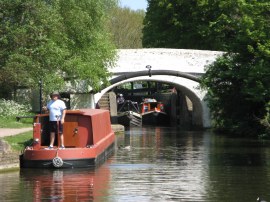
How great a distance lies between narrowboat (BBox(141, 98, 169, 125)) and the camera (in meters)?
59.4

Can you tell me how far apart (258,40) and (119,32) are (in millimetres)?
36544

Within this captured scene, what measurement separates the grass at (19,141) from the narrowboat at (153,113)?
33.6 metres

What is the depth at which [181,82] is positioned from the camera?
156ft

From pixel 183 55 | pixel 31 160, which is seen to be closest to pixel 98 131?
pixel 31 160

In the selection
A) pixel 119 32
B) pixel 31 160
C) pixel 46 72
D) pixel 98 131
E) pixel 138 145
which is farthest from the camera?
pixel 119 32

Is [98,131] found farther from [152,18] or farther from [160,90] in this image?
[160,90]

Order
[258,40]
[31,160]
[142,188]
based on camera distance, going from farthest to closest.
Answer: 1. [258,40]
2. [31,160]
3. [142,188]

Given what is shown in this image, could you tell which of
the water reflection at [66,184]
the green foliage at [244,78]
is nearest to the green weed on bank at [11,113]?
the green foliage at [244,78]

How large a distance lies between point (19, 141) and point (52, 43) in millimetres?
11417

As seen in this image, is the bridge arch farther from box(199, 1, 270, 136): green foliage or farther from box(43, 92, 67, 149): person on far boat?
box(43, 92, 67, 149): person on far boat

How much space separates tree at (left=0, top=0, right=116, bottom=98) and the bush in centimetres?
78

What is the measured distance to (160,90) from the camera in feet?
224

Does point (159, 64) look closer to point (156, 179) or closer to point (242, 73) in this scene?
point (242, 73)

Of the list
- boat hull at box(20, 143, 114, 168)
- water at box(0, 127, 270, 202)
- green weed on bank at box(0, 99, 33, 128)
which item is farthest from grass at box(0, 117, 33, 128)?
boat hull at box(20, 143, 114, 168)
